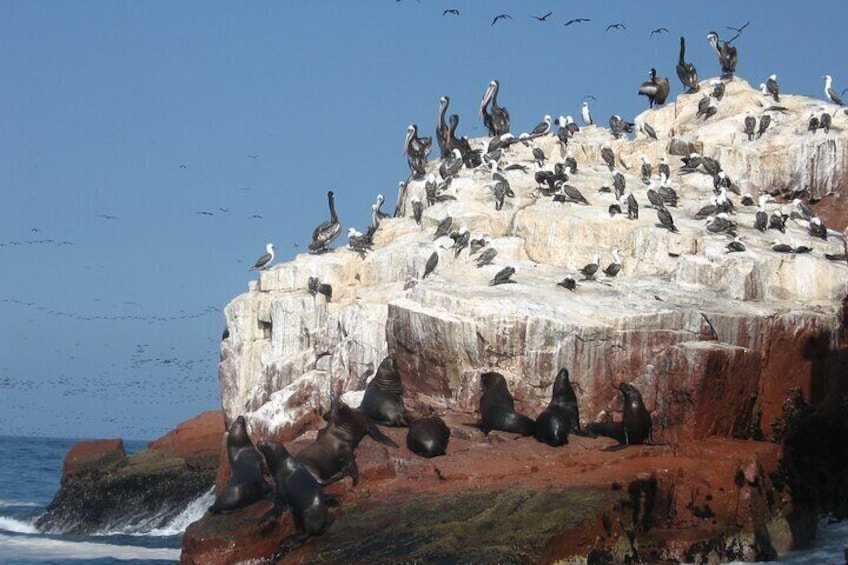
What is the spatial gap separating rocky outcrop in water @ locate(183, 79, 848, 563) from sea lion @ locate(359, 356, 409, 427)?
21.3 inches

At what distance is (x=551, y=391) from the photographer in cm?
2388

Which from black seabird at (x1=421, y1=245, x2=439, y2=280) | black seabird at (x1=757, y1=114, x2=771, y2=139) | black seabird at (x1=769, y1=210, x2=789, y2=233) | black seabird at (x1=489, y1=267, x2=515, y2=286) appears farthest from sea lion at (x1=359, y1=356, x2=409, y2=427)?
black seabird at (x1=757, y1=114, x2=771, y2=139)

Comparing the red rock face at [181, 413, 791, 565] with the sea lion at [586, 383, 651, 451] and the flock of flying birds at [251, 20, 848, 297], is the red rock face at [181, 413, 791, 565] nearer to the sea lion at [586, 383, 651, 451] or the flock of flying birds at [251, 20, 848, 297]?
the sea lion at [586, 383, 651, 451]

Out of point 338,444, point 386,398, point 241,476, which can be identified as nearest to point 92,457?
point 386,398

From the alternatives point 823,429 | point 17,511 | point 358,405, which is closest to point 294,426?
point 358,405

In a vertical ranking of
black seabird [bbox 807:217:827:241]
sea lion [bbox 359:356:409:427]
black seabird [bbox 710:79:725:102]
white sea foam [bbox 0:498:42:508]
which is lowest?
white sea foam [bbox 0:498:42:508]

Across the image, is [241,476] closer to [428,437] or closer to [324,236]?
[428,437]

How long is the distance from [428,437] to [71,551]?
433 inches

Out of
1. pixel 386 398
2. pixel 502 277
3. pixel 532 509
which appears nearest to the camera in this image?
pixel 532 509

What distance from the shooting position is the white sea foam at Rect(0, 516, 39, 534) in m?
32.8

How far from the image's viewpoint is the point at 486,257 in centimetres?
2742

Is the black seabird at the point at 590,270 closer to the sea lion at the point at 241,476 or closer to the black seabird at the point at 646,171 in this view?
the black seabird at the point at 646,171

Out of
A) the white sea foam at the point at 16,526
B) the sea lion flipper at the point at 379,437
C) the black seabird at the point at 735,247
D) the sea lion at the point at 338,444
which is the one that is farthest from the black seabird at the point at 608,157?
the white sea foam at the point at 16,526

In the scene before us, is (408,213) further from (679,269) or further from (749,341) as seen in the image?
→ (749,341)
